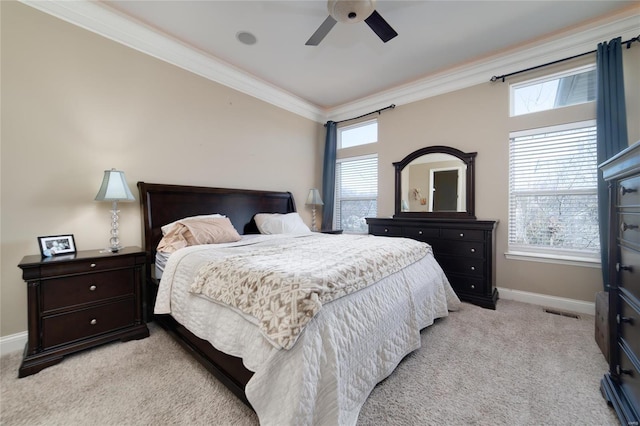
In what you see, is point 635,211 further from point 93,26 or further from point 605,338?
point 93,26

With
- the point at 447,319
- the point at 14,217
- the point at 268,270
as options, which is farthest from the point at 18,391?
the point at 447,319

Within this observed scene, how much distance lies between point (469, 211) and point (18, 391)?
4319 mm

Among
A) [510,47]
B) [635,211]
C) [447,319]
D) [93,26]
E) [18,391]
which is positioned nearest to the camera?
[635,211]

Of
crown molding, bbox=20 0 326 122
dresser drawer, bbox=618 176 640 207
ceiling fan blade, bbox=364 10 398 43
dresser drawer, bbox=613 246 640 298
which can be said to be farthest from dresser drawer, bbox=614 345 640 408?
crown molding, bbox=20 0 326 122

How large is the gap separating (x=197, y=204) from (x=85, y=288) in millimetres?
1287

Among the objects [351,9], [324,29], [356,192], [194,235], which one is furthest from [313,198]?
[351,9]

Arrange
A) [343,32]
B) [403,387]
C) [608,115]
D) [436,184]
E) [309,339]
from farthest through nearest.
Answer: [436,184], [343,32], [608,115], [403,387], [309,339]

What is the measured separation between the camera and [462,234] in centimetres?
298

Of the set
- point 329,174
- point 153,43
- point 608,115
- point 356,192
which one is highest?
point 153,43

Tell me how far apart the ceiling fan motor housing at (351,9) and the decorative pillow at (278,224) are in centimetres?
222

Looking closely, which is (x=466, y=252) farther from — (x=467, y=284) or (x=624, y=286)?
(x=624, y=286)

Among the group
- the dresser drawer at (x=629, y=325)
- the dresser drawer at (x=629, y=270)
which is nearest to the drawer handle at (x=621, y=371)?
the dresser drawer at (x=629, y=325)

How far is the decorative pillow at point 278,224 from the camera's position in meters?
3.28

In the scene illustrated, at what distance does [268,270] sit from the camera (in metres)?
1.39
